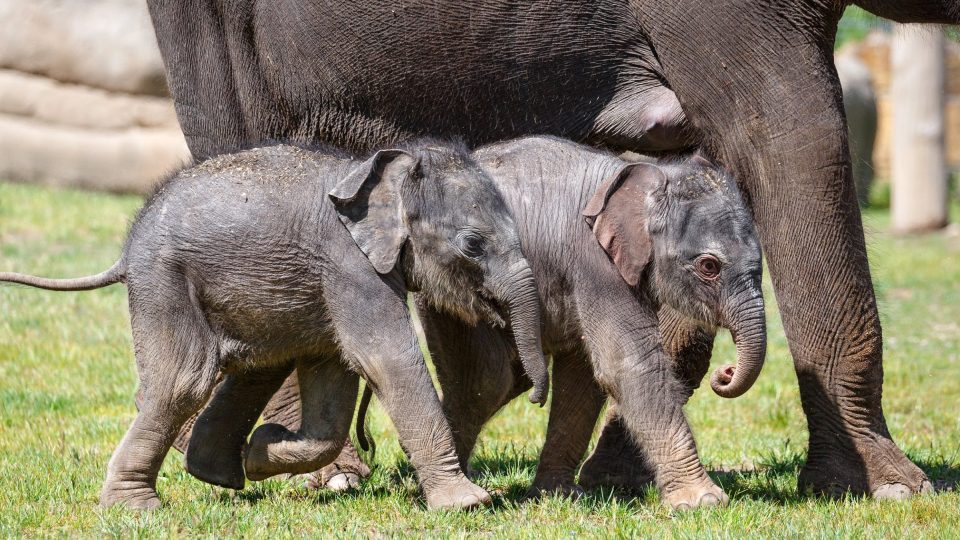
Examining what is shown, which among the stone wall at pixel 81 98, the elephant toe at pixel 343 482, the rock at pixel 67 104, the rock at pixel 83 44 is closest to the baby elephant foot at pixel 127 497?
the elephant toe at pixel 343 482

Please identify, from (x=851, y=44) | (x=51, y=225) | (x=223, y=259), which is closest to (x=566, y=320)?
(x=223, y=259)

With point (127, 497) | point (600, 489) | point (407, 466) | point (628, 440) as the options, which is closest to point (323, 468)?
point (407, 466)

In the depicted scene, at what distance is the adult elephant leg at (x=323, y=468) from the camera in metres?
A: 5.52

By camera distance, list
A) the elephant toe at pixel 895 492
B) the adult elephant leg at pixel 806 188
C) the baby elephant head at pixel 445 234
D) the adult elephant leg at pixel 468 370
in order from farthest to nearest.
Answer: the adult elephant leg at pixel 468 370
the elephant toe at pixel 895 492
the adult elephant leg at pixel 806 188
the baby elephant head at pixel 445 234

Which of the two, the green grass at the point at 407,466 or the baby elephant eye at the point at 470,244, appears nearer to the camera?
the green grass at the point at 407,466

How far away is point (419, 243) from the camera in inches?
183

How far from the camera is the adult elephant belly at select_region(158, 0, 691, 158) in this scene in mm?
5145

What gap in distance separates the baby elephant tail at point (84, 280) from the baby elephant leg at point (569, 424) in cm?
161

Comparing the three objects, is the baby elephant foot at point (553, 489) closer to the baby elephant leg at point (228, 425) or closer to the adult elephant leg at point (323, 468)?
the adult elephant leg at point (323, 468)

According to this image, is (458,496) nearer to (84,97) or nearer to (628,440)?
(628,440)

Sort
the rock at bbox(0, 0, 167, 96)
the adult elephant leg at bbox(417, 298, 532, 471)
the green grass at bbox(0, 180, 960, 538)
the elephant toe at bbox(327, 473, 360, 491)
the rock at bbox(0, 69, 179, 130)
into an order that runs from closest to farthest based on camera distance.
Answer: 1. the green grass at bbox(0, 180, 960, 538)
2. the adult elephant leg at bbox(417, 298, 532, 471)
3. the elephant toe at bbox(327, 473, 360, 491)
4. the rock at bbox(0, 0, 167, 96)
5. the rock at bbox(0, 69, 179, 130)

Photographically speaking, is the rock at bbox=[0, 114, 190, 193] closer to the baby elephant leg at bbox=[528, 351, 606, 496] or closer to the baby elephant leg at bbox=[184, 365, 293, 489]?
the baby elephant leg at bbox=[184, 365, 293, 489]

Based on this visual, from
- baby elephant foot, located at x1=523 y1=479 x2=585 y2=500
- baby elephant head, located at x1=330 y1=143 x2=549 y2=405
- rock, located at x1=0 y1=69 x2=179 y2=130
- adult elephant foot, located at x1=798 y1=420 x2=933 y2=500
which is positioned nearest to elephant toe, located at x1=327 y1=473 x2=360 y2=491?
baby elephant foot, located at x1=523 y1=479 x2=585 y2=500

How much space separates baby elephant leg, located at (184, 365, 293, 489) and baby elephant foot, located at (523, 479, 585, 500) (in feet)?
3.36
